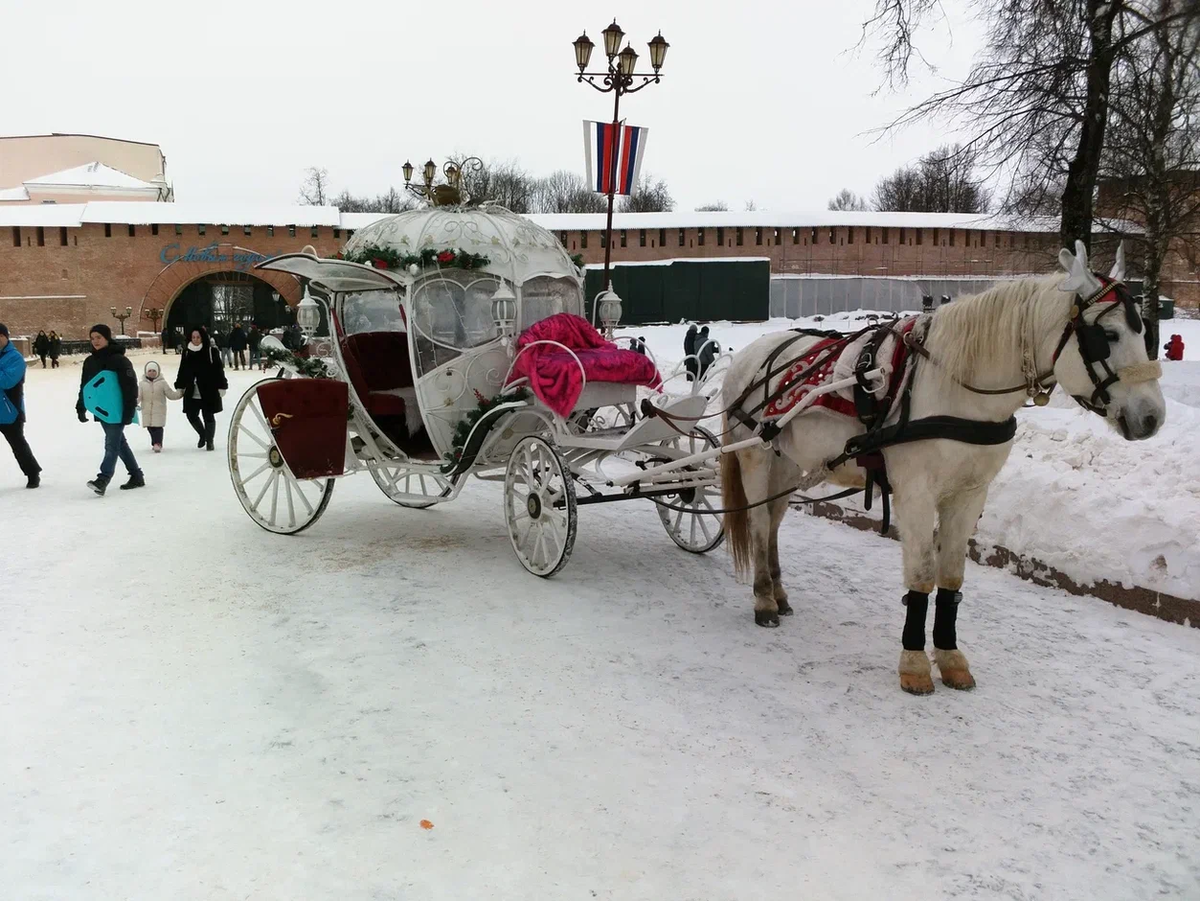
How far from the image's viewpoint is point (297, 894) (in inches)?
94.3

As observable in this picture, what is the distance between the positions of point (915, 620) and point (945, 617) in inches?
7.6

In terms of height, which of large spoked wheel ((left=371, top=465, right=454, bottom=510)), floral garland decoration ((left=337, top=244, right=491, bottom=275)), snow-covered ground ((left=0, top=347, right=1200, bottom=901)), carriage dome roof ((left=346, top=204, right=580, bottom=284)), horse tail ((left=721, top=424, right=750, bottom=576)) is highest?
carriage dome roof ((left=346, top=204, right=580, bottom=284))

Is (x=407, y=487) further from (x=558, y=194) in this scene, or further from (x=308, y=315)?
(x=558, y=194)

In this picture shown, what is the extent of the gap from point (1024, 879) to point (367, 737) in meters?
2.30

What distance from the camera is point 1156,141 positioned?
1128cm

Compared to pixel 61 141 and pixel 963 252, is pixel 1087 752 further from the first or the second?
pixel 61 141

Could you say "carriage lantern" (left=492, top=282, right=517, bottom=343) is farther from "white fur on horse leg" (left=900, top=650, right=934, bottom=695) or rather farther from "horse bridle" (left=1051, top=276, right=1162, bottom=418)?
"horse bridle" (left=1051, top=276, right=1162, bottom=418)

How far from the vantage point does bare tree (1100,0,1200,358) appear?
6.53m

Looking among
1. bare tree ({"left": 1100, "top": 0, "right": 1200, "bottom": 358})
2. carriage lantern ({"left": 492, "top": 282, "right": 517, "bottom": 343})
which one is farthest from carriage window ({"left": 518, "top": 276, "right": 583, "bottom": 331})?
bare tree ({"left": 1100, "top": 0, "right": 1200, "bottom": 358})

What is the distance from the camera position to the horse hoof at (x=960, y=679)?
375cm

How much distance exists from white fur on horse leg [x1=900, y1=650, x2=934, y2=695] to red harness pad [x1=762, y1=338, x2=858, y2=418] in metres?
1.09

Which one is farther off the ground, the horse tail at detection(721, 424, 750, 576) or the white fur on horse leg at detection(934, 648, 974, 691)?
the horse tail at detection(721, 424, 750, 576)

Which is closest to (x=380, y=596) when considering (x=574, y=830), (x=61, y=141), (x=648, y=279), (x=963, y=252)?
(x=574, y=830)

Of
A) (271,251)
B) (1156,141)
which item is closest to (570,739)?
(1156,141)
